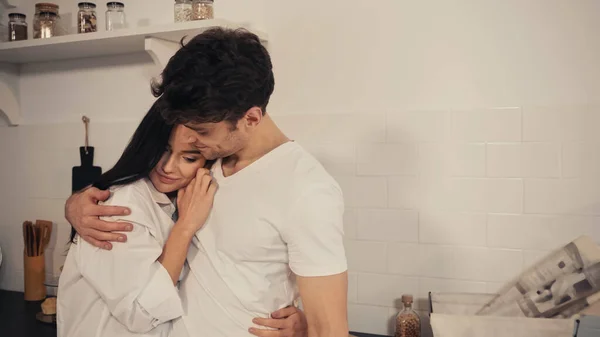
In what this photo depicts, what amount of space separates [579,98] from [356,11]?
0.62 meters

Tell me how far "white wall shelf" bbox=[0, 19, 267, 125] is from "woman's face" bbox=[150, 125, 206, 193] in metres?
0.44

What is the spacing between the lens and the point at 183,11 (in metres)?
1.59

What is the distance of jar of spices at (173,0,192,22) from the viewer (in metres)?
1.59

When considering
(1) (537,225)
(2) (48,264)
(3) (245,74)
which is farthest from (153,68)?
(1) (537,225)

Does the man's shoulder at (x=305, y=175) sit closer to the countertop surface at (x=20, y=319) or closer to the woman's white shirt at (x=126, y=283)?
the woman's white shirt at (x=126, y=283)

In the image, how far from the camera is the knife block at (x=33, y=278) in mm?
1907

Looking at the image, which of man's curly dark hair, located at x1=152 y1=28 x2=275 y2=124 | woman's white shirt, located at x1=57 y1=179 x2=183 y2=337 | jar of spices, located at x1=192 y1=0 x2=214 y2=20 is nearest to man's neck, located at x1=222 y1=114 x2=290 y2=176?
man's curly dark hair, located at x1=152 y1=28 x2=275 y2=124

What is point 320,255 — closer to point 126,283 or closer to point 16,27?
point 126,283

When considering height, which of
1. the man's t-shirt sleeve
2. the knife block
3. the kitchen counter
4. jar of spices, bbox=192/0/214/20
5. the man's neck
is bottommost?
the kitchen counter

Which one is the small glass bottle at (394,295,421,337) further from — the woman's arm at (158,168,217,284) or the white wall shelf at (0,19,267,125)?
the white wall shelf at (0,19,267,125)

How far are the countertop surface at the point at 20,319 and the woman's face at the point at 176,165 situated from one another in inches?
28.1

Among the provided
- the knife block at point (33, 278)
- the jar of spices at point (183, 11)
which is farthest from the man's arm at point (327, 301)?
the knife block at point (33, 278)

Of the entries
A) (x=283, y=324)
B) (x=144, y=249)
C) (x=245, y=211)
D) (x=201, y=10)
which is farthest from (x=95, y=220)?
(x=201, y=10)

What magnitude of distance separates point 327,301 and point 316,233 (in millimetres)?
128
